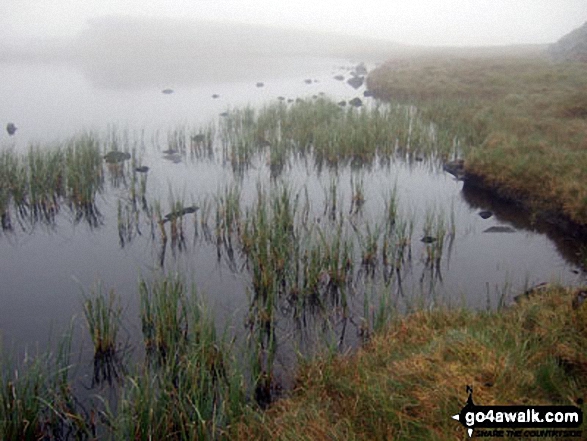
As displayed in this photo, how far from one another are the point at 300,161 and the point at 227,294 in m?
8.79

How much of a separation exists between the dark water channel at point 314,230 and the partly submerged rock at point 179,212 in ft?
0.62

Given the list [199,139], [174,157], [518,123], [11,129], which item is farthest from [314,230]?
[11,129]

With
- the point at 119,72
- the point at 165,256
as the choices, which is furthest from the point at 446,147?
the point at 119,72

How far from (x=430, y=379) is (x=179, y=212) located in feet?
25.6

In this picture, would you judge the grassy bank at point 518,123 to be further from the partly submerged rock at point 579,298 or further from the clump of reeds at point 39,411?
the clump of reeds at point 39,411

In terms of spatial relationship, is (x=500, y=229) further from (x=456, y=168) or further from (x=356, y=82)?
(x=356, y=82)

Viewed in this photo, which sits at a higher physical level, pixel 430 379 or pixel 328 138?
pixel 328 138

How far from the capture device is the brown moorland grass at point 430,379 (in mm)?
4402

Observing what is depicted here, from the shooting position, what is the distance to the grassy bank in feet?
39.1

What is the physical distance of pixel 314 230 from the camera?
34.2ft

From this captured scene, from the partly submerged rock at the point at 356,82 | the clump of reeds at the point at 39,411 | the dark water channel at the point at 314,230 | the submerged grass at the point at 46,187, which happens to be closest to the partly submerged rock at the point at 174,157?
the dark water channel at the point at 314,230

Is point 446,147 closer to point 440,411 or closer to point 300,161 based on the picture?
point 300,161

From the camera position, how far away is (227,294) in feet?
27.6

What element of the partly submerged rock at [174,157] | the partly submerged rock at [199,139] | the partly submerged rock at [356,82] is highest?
the partly submerged rock at [356,82]
